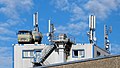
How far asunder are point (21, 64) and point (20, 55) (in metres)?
1.64

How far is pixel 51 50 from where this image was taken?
6812 cm

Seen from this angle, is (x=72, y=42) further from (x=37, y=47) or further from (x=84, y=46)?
(x=37, y=47)

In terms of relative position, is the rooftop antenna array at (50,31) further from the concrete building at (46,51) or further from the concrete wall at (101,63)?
the concrete wall at (101,63)

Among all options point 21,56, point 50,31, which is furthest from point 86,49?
point 21,56

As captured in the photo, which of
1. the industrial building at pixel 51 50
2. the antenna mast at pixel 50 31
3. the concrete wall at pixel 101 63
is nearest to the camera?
the concrete wall at pixel 101 63

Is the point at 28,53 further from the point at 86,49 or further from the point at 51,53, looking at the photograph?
the point at 86,49

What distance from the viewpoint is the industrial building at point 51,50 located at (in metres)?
66.9

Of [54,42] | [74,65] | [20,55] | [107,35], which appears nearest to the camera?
[74,65]

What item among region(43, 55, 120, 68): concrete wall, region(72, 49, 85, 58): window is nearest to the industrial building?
region(72, 49, 85, 58): window

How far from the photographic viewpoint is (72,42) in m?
68.6

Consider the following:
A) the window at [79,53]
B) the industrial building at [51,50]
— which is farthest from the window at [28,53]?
the window at [79,53]

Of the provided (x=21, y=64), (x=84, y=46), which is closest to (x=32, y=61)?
(x=21, y=64)

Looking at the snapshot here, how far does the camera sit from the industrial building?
6688cm

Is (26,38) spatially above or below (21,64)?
above
